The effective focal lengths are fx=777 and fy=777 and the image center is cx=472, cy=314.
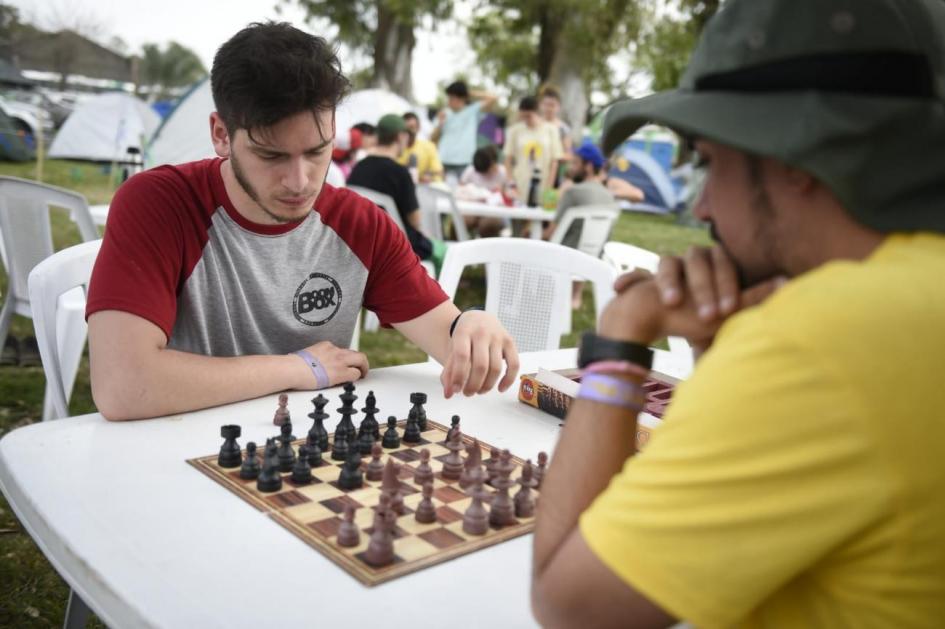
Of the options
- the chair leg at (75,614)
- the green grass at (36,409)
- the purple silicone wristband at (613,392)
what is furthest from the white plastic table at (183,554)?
the green grass at (36,409)

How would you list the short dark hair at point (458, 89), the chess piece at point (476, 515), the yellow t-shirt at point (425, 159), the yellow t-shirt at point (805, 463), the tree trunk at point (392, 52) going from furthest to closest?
the tree trunk at point (392, 52), the short dark hair at point (458, 89), the yellow t-shirt at point (425, 159), the chess piece at point (476, 515), the yellow t-shirt at point (805, 463)

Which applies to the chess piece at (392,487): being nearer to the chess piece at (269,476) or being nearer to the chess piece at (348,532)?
the chess piece at (348,532)

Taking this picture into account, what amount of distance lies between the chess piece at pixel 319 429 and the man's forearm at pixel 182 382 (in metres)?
0.27

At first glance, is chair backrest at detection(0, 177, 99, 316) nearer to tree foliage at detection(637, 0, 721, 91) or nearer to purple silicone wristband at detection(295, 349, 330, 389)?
purple silicone wristband at detection(295, 349, 330, 389)

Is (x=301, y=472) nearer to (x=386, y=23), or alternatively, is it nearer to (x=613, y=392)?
(x=613, y=392)

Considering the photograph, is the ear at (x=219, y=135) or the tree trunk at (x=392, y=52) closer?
the ear at (x=219, y=135)

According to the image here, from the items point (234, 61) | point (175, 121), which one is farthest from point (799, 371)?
point (175, 121)

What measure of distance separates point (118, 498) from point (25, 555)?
82.1 inches

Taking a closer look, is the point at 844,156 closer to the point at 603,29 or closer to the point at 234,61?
the point at 234,61

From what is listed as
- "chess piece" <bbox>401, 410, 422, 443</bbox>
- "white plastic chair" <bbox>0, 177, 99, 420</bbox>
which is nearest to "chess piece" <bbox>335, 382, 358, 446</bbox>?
"chess piece" <bbox>401, 410, 422, 443</bbox>

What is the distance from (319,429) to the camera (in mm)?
1658

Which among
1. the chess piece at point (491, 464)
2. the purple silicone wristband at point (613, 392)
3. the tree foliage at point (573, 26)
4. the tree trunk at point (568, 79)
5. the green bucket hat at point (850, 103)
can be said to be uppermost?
the tree foliage at point (573, 26)

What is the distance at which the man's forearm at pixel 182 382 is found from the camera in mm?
1696

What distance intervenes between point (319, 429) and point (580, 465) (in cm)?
80
